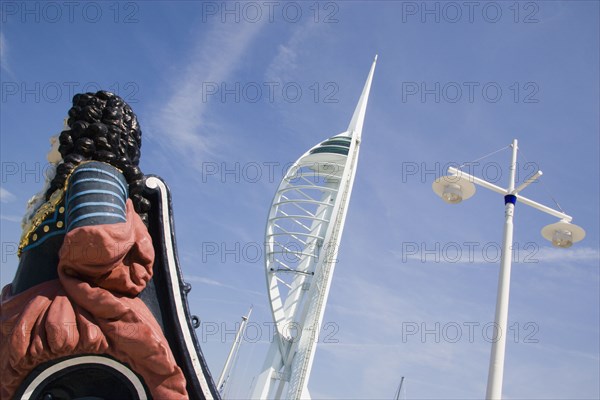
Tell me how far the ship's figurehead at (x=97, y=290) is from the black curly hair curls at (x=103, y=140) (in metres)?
0.01

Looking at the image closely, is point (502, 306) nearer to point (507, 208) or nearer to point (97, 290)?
point (507, 208)

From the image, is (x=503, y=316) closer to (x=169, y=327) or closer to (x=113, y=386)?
(x=169, y=327)

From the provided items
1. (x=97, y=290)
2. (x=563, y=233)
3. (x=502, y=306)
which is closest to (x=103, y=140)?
(x=97, y=290)

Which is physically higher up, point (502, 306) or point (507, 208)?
point (507, 208)

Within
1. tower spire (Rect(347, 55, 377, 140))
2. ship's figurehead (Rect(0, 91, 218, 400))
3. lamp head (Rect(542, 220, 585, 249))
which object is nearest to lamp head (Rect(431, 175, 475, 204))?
lamp head (Rect(542, 220, 585, 249))

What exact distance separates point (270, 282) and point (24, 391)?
26.6 meters

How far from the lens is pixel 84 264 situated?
4.62 m

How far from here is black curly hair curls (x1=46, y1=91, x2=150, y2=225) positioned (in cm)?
521

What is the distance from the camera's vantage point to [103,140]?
524 cm

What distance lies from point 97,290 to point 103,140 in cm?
133

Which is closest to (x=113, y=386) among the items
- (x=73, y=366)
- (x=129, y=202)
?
(x=73, y=366)

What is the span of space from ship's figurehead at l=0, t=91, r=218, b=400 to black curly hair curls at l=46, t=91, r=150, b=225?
0.03 feet

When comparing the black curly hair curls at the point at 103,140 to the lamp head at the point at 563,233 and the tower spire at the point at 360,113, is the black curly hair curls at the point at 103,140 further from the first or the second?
the tower spire at the point at 360,113

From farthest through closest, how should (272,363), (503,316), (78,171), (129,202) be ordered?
(272,363) < (503,316) < (129,202) < (78,171)
